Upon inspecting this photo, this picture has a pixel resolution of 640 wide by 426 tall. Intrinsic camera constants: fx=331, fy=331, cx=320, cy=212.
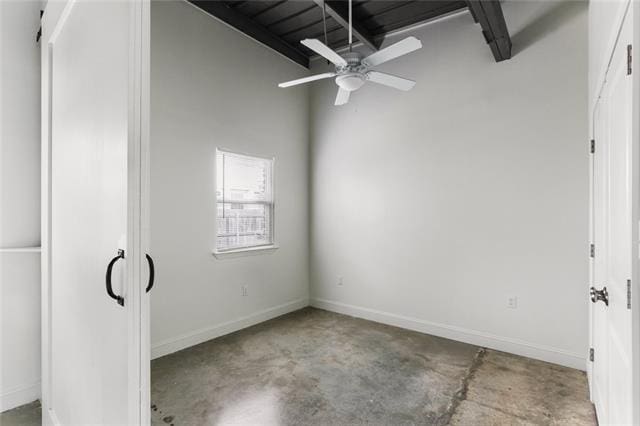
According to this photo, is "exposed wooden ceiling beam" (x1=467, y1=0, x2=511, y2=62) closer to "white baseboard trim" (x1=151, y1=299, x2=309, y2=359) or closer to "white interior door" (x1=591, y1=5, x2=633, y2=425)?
"white interior door" (x1=591, y1=5, x2=633, y2=425)

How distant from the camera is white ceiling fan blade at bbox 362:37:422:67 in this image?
2032 mm

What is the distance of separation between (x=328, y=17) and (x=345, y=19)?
0.35 meters

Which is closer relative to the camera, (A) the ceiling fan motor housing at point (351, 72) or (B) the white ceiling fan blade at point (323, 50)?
(B) the white ceiling fan blade at point (323, 50)

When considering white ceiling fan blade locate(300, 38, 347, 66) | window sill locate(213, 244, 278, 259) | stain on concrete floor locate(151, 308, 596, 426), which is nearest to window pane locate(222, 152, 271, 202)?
window sill locate(213, 244, 278, 259)

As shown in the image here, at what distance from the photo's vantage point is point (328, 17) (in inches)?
147

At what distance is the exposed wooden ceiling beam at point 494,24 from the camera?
8.73 feet

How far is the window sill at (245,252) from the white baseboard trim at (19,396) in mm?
1727

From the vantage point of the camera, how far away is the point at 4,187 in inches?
86.2

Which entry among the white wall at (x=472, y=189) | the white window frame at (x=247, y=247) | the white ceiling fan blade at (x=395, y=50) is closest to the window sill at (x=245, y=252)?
the white window frame at (x=247, y=247)

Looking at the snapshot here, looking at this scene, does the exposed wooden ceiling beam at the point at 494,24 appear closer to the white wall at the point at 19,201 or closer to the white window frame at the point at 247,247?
the white window frame at the point at 247,247

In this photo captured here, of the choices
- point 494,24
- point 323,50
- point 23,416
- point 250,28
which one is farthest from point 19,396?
point 494,24

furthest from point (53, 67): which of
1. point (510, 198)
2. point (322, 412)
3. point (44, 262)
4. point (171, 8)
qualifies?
point (510, 198)

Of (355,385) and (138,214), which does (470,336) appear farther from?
(138,214)

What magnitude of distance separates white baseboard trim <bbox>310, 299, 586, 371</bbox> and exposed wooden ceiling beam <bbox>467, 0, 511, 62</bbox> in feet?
9.23
